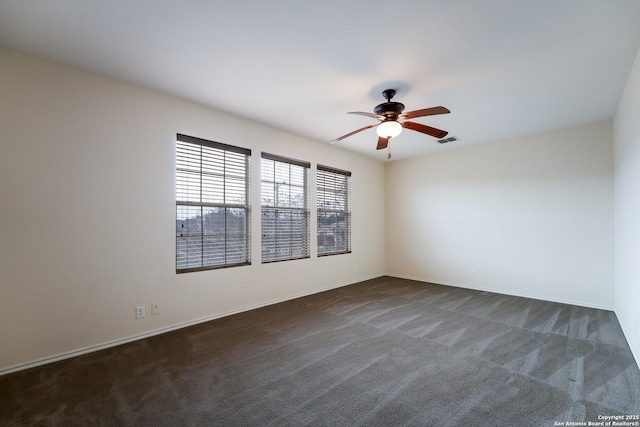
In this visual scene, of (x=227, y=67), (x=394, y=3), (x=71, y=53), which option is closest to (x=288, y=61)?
(x=227, y=67)

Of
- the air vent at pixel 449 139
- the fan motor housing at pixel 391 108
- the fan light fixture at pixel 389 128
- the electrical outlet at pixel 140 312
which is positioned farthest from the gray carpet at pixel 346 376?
the air vent at pixel 449 139

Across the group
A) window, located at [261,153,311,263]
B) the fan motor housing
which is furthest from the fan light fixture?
window, located at [261,153,311,263]

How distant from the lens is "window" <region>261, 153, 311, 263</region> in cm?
410

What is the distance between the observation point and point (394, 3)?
1800 mm

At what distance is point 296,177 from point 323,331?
2.46 m

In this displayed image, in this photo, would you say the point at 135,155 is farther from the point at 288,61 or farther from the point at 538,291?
the point at 538,291

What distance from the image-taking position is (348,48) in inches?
89.4

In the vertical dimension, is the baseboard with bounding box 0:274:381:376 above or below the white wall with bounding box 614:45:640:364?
below

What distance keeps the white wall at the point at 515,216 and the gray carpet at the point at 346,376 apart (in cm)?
99

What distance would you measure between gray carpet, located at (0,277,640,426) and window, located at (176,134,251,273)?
0.81 m

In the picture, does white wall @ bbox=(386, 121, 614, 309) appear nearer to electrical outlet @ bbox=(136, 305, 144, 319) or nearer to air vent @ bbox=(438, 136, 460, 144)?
air vent @ bbox=(438, 136, 460, 144)

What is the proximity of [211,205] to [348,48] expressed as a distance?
238 cm

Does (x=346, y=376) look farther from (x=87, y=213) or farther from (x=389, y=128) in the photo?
(x=87, y=213)

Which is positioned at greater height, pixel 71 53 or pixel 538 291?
pixel 71 53
